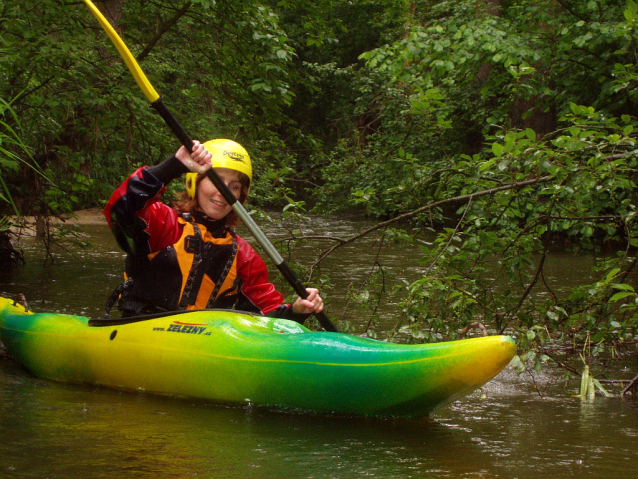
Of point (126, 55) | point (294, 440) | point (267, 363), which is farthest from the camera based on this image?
point (126, 55)

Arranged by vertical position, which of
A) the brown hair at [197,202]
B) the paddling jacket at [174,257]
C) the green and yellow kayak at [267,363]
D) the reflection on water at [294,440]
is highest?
the brown hair at [197,202]

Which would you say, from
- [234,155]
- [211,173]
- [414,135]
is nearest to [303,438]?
[211,173]

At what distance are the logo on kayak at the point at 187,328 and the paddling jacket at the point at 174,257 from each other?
0.22m

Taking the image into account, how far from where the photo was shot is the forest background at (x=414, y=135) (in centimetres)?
361

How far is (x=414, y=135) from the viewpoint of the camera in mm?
6348

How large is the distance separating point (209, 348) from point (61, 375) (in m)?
1.00

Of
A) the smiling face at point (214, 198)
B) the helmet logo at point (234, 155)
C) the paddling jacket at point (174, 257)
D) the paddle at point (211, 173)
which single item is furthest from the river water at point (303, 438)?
the helmet logo at point (234, 155)

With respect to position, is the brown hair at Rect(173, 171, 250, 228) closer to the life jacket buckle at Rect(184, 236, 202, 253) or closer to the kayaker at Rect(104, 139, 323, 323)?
the kayaker at Rect(104, 139, 323, 323)

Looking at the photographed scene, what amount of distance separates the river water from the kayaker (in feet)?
1.68

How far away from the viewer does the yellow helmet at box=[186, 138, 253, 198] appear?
134 inches

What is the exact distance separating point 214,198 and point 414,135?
3.37 meters

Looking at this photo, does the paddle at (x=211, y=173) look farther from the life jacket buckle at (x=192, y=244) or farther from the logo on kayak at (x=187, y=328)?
the logo on kayak at (x=187, y=328)

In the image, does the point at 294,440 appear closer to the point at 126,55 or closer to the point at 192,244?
the point at 192,244

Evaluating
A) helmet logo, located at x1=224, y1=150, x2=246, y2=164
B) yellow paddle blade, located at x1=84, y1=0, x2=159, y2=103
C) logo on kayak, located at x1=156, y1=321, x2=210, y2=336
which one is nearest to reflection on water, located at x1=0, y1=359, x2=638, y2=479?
logo on kayak, located at x1=156, y1=321, x2=210, y2=336
